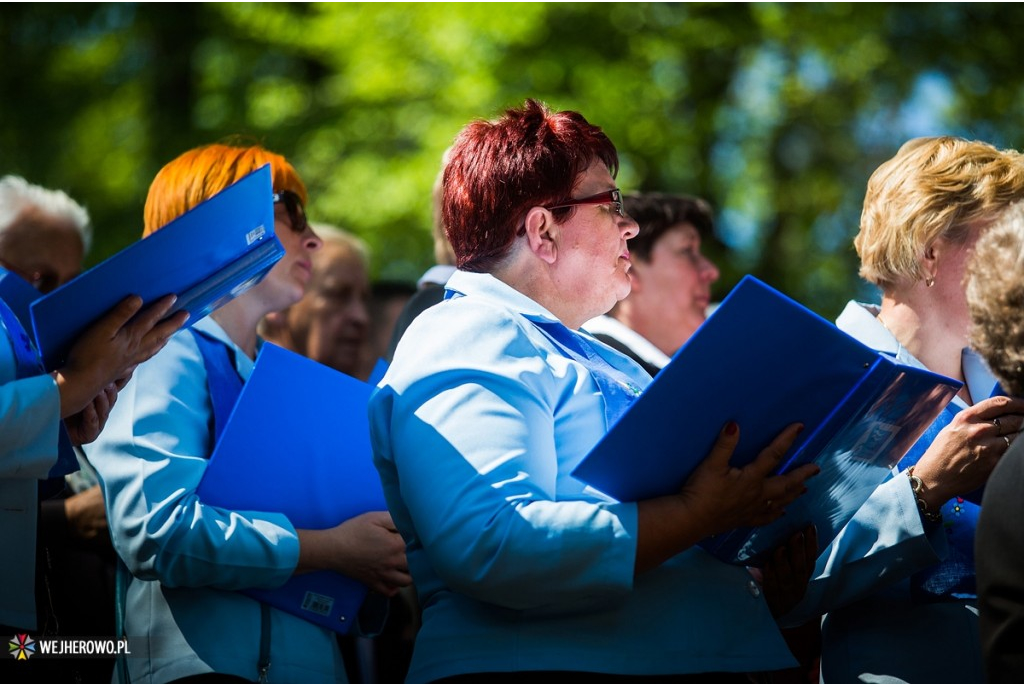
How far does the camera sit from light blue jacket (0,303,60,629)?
2.57m

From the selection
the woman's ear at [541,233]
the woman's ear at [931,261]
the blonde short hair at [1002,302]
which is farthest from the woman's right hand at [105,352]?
the woman's ear at [931,261]

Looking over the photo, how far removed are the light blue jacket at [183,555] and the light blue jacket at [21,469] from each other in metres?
0.36

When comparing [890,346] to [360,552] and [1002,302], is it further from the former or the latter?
[360,552]

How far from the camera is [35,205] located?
4.33 metres

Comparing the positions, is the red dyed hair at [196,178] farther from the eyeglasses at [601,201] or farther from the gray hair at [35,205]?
the eyeglasses at [601,201]

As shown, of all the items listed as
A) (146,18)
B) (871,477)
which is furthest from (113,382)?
(146,18)

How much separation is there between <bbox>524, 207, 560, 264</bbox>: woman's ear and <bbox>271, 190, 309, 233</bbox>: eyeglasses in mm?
1312

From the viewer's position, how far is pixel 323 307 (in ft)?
19.3

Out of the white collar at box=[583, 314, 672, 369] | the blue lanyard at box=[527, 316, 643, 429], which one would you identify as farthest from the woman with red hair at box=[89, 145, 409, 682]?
the white collar at box=[583, 314, 672, 369]

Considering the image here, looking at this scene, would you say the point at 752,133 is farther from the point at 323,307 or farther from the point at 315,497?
the point at 315,497

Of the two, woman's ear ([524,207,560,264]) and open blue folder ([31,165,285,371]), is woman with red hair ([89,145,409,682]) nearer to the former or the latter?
open blue folder ([31,165,285,371])

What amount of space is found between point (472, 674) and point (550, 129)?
4.02 feet

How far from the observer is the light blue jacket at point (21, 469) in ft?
8.44

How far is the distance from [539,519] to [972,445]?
1.21m
